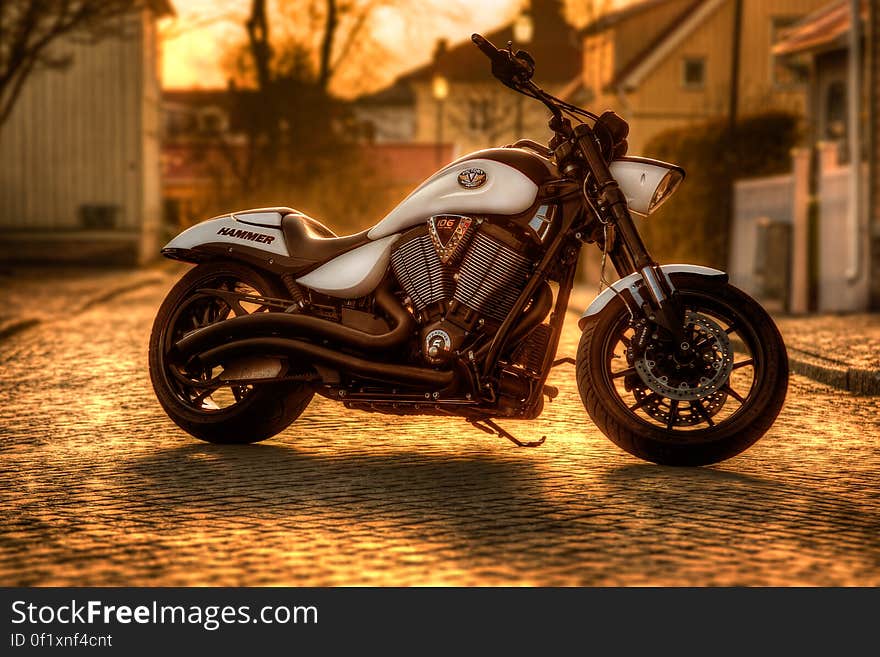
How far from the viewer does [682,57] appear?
49.1 meters

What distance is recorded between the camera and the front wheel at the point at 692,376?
6879 millimetres

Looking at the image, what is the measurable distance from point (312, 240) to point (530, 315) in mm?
1206

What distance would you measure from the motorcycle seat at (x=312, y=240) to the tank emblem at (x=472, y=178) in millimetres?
587

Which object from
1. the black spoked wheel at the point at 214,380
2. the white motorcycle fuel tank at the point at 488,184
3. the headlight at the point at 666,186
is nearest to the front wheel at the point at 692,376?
the headlight at the point at 666,186

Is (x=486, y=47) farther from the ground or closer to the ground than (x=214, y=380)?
farther from the ground

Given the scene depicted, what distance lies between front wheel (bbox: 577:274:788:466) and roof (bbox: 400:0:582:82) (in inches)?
3212

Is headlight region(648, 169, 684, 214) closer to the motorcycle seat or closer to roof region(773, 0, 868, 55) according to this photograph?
the motorcycle seat

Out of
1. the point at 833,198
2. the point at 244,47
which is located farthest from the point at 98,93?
the point at 833,198

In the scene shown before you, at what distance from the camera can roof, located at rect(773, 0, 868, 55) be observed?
28.1 metres

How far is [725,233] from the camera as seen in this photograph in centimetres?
2359

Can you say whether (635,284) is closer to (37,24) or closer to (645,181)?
(645,181)

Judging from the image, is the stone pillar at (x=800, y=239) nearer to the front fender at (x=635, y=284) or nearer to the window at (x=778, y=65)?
the front fender at (x=635, y=284)

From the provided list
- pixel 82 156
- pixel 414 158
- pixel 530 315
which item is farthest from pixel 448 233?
pixel 414 158

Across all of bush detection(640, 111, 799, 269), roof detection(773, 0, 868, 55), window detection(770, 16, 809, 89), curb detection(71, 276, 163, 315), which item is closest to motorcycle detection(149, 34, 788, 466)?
curb detection(71, 276, 163, 315)
